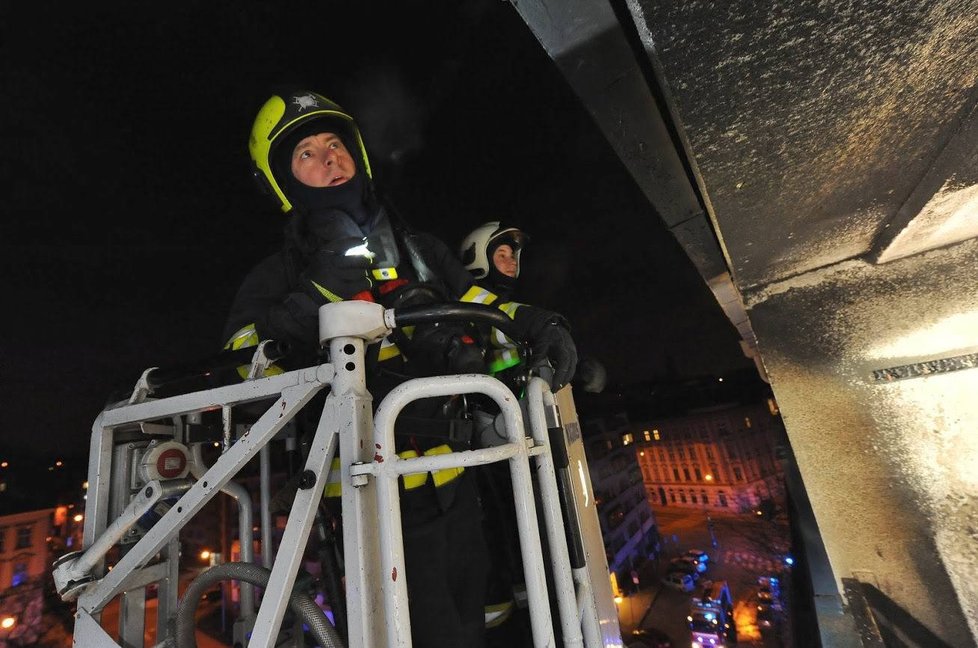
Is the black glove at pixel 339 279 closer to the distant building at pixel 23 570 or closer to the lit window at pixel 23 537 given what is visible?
the distant building at pixel 23 570

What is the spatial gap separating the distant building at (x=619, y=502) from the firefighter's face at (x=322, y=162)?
34940 mm

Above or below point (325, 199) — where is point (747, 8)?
below

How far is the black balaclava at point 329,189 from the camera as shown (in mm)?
2770

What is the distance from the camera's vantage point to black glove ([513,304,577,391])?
2.38 meters

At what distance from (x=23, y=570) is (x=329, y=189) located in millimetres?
42330

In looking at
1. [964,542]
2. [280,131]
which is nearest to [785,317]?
[964,542]

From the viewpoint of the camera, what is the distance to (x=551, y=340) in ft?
8.01

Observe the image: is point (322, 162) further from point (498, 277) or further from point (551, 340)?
point (498, 277)

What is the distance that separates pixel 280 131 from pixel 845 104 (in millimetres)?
3007

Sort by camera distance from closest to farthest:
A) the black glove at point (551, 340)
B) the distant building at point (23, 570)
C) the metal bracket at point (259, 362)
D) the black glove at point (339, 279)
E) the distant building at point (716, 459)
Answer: the metal bracket at point (259, 362) → the black glove at point (339, 279) → the black glove at point (551, 340) → the distant building at point (23, 570) → the distant building at point (716, 459)

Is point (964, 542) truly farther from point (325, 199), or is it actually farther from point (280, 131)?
point (280, 131)

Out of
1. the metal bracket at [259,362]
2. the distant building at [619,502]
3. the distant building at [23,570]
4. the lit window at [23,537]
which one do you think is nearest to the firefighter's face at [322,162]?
Answer: the metal bracket at [259,362]

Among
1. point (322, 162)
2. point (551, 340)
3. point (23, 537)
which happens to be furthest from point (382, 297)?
point (23, 537)

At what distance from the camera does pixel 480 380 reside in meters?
1.54
